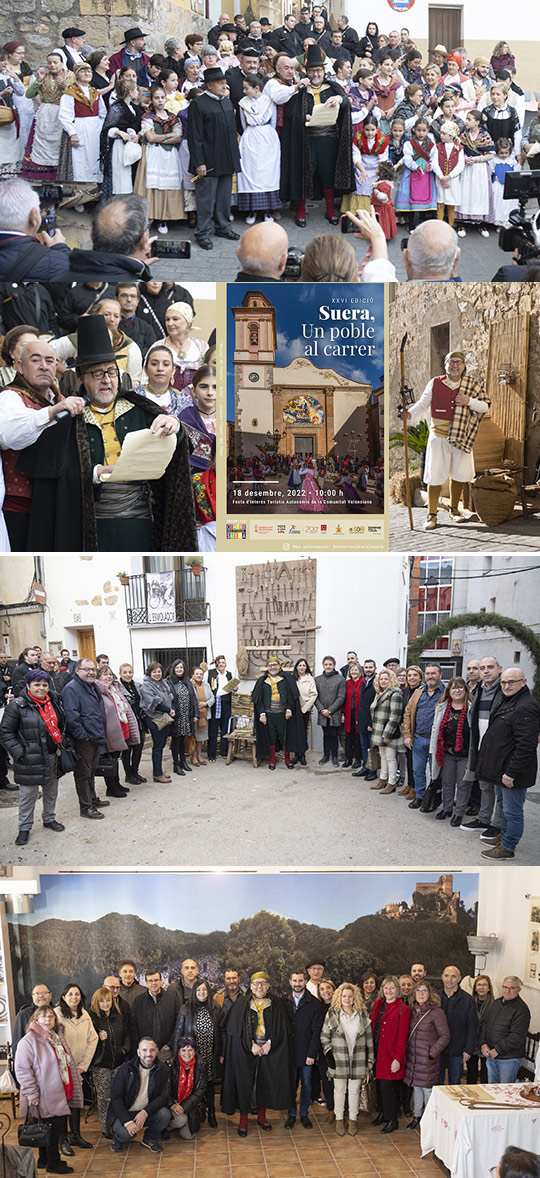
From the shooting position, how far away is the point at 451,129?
276 inches

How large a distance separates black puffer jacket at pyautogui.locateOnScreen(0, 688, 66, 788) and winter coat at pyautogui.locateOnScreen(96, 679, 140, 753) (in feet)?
1.33

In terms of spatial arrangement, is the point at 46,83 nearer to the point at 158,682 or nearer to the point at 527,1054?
the point at 158,682

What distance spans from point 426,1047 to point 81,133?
7064mm

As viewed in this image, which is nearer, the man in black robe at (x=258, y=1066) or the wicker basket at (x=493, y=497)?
the wicker basket at (x=493, y=497)

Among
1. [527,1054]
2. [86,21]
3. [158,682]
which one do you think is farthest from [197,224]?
[527,1054]

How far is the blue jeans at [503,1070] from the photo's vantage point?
6.05 meters

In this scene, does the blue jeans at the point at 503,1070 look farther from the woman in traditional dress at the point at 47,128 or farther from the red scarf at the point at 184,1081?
the woman in traditional dress at the point at 47,128

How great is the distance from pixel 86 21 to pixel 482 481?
6832 mm

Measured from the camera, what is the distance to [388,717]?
5.97 m

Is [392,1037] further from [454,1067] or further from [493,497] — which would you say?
[493,497]

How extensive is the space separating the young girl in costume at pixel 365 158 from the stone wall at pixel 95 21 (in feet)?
10.4


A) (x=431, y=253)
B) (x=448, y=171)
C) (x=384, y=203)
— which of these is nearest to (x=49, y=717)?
(x=431, y=253)

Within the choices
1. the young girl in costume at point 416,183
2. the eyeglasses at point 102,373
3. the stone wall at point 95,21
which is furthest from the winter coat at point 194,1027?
the stone wall at point 95,21

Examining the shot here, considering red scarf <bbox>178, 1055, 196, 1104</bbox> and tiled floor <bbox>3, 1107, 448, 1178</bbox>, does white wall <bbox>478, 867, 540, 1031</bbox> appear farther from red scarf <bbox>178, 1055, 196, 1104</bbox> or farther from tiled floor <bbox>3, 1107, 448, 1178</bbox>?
red scarf <bbox>178, 1055, 196, 1104</bbox>
